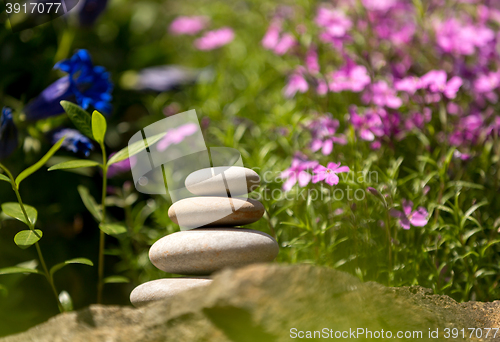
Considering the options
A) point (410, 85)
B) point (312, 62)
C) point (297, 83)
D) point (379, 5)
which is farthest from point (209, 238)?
point (379, 5)

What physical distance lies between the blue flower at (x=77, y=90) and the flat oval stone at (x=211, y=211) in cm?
61

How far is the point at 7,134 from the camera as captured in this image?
1.52 m

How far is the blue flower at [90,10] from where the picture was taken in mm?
2152

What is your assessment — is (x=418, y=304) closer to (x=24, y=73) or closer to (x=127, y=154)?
(x=127, y=154)

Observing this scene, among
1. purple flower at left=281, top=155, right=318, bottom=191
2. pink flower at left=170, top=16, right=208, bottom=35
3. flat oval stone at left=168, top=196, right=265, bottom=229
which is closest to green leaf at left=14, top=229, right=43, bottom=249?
flat oval stone at left=168, top=196, right=265, bottom=229

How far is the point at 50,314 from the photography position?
174 centimetres

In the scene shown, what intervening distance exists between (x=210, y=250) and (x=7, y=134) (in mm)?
941

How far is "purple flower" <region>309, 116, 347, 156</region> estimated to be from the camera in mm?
1636

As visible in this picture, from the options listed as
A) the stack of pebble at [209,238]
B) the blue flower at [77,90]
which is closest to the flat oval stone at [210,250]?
the stack of pebble at [209,238]

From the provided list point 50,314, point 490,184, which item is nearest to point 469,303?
point 490,184

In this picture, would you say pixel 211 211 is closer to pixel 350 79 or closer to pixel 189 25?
pixel 350 79

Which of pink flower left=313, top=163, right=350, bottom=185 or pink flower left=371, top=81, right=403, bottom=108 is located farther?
pink flower left=371, top=81, right=403, bottom=108

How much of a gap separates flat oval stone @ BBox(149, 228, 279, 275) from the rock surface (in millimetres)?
169

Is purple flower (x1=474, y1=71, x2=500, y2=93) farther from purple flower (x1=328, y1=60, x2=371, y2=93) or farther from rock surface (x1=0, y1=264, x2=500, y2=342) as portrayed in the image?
rock surface (x1=0, y1=264, x2=500, y2=342)
